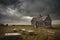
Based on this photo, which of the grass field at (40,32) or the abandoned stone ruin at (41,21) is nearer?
the grass field at (40,32)

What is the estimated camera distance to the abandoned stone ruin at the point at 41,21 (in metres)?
4.24

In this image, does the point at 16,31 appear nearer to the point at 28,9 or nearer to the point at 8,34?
the point at 8,34

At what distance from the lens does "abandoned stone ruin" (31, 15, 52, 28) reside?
4.24 meters

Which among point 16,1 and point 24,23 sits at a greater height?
point 16,1

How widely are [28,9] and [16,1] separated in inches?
18.0

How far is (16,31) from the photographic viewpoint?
13.7 ft

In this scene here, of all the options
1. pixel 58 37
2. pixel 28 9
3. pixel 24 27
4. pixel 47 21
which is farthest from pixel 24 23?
pixel 58 37

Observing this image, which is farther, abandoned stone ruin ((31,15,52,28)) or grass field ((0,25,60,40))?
abandoned stone ruin ((31,15,52,28))

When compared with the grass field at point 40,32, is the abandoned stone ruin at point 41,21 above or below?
above

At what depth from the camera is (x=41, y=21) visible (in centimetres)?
442

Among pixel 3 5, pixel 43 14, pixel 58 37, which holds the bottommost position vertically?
pixel 58 37

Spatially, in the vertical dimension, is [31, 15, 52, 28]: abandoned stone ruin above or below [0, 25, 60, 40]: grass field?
above

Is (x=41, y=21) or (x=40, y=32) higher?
(x=41, y=21)

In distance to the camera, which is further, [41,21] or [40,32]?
[41,21]
